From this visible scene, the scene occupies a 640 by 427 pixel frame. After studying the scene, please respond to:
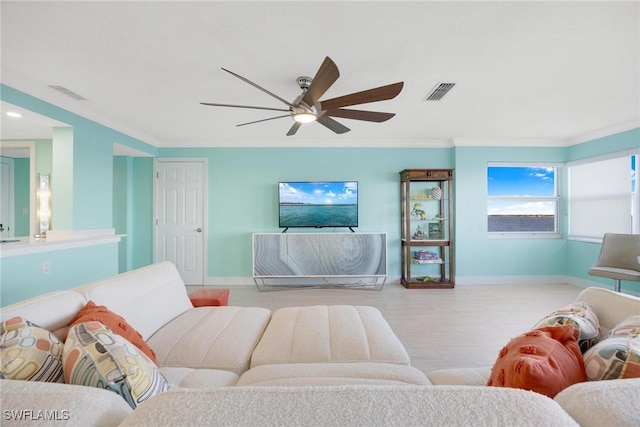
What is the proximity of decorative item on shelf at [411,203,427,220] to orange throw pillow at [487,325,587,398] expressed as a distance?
3.53 metres

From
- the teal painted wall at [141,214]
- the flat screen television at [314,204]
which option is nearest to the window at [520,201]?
the flat screen television at [314,204]

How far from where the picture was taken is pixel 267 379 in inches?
44.9

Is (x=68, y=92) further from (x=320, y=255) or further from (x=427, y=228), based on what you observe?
(x=427, y=228)

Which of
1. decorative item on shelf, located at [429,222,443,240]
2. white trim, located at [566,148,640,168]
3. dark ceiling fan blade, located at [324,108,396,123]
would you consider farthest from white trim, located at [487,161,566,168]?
dark ceiling fan blade, located at [324,108,396,123]

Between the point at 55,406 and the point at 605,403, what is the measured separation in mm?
1002

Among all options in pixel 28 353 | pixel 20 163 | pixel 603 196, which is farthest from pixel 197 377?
pixel 20 163

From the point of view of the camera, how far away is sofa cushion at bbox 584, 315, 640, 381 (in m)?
0.70

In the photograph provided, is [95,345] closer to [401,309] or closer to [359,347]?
[359,347]

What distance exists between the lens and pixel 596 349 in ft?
2.63

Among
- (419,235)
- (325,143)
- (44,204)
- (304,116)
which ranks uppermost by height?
(325,143)

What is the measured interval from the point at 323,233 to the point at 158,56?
280 centimetres

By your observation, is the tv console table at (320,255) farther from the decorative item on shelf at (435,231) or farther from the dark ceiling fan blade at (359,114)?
the dark ceiling fan blade at (359,114)

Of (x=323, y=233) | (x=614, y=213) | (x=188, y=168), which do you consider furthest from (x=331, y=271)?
(x=614, y=213)

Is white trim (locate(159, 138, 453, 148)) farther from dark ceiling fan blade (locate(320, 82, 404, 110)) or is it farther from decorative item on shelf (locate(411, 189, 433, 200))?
dark ceiling fan blade (locate(320, 82, 404, 110))
